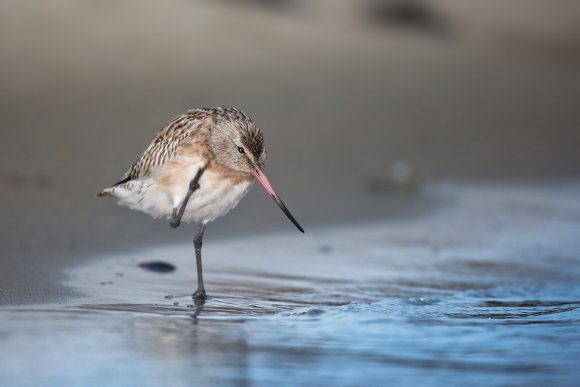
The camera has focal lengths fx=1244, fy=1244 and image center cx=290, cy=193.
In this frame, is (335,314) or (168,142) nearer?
(335,314)

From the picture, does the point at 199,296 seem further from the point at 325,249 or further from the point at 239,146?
the point at 325,249

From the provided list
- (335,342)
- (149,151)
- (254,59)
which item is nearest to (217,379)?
(335,342)

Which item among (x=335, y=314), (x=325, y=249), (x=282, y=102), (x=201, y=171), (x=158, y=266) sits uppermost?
(x=282, y=102)

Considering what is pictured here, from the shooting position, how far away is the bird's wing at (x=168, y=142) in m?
7.66

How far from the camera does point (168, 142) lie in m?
7.73

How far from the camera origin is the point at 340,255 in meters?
8.35

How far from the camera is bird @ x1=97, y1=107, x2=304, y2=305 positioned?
7.50 m

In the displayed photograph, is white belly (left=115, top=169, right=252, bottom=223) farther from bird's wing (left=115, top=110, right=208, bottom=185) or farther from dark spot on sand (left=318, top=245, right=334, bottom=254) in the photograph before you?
dark spot on sand (left=318, top=245, right=334, bottom=254)

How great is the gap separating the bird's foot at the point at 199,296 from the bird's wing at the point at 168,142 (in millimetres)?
990

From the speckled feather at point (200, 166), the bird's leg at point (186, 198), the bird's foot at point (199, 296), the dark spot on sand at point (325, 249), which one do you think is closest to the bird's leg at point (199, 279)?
the bird's foot at point (199, 296)

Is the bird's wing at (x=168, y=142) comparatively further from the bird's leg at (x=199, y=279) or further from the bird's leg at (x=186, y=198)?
the bird's leg at (x=199, y=279)

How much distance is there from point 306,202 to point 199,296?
2.80 m

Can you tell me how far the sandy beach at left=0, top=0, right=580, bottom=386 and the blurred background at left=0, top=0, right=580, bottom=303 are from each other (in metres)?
0.04

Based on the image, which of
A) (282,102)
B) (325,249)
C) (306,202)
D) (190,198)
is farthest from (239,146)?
(282,102)
